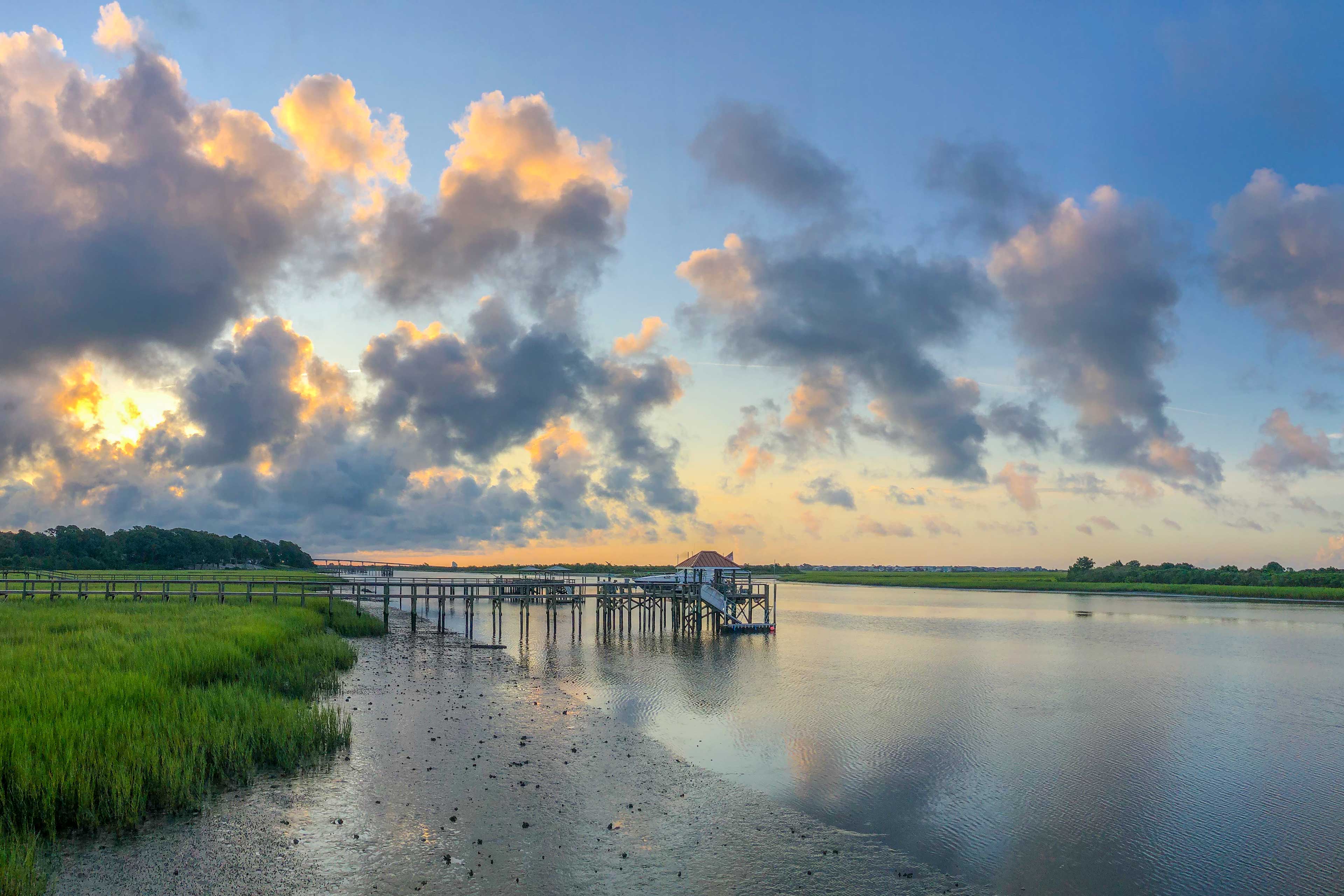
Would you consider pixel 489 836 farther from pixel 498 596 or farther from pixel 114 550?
pixel 114 550

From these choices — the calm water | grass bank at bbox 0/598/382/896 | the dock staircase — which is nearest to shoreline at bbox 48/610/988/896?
grass bank at bbox 0/598/382/896

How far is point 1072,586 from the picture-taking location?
421ft

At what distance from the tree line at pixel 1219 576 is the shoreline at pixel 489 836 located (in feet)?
381

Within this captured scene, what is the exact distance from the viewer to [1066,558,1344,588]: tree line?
11138 centimetres

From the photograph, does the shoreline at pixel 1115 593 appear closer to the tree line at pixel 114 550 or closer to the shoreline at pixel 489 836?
the shoreline at pixel 489 836

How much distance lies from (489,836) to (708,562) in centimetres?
4386

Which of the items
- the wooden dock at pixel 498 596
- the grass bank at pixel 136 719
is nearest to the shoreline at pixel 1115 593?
the wooden dock at pixel 498 596

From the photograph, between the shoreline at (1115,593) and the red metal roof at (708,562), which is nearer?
the red metal roof at (708,562)

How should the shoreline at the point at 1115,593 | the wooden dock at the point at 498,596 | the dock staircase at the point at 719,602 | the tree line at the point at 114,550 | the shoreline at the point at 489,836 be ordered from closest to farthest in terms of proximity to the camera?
the shoreline at the point at 489,836 → the wooden dock at the point at 498,596 → the dock staircase at the point at 719,602 → the shoreline at the point at 1115,593 → the tree line at the point at 114,550

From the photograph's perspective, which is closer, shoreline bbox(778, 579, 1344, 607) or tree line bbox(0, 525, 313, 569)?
shoreline bbox(778, 579, 1344, 607)

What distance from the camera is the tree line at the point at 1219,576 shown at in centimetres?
11138

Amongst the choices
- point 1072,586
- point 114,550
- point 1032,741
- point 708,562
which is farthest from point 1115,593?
point 114,550

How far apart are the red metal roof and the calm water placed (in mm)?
8596

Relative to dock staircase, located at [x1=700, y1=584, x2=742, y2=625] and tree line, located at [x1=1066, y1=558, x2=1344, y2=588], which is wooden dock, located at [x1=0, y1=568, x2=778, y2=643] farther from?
tree line, located at [x1=1066, y1=558, x2=1344, y2=588]
